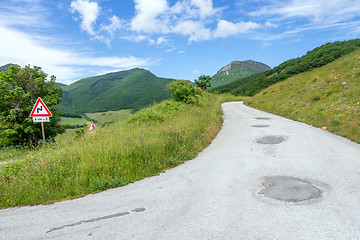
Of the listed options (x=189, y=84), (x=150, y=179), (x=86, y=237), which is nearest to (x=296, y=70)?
(x=189, y=84)

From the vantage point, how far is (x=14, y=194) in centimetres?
492

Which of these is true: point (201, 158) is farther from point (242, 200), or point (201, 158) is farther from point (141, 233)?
point (141, 233)

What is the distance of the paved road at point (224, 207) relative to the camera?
2916mm

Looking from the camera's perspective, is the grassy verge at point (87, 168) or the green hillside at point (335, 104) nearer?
the grassy verge at point (87, 168)

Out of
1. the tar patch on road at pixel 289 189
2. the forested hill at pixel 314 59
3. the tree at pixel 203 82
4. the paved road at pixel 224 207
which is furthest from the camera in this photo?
the tree at pixel 203 82

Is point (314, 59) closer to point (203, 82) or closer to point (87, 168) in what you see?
point (203, 82)

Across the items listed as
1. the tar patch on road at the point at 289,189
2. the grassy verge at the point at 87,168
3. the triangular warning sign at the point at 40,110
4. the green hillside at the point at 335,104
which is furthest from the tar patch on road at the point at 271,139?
the triangular warning sign at the point at 40,110

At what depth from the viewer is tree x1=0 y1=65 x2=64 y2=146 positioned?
26797 mm

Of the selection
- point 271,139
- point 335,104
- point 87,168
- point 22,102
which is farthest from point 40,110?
point 22,102

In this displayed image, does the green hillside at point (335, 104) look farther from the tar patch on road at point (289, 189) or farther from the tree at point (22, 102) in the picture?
the tree at point (22, 102)

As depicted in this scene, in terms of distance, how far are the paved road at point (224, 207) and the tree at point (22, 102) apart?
28.6 m

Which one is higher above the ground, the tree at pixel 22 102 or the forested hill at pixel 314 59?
the forested hill at pixel 314 59

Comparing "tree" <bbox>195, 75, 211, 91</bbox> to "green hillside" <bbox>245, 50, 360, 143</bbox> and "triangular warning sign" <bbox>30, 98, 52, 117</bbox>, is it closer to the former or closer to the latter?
"green hillside" <bbox>245, 50, 360, 143</bbox>

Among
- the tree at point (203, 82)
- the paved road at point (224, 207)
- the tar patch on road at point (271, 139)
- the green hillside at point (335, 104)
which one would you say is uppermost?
the tree at point (203, 82)
